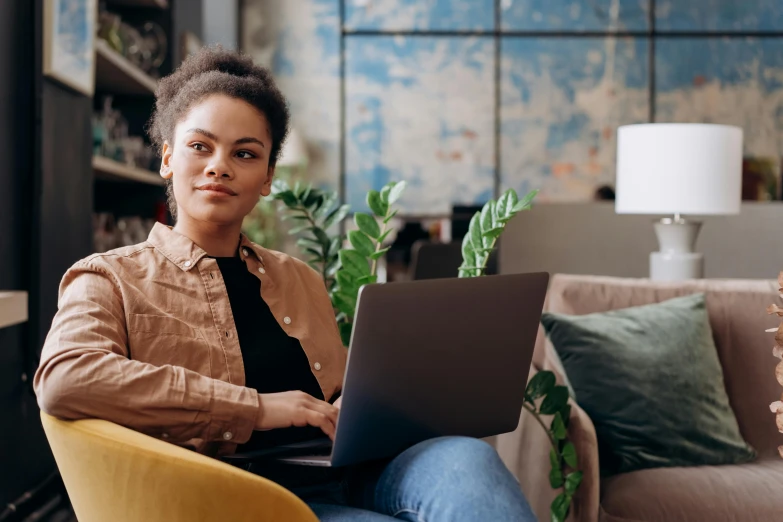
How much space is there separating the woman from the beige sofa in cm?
64

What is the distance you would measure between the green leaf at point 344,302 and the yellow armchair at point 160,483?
0.87 metres

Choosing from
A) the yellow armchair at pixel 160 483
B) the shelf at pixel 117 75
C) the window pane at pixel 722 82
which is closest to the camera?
the yellow armchair at pixel 160 483

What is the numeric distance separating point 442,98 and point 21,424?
4296 mm

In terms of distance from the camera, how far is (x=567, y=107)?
19.8 feet

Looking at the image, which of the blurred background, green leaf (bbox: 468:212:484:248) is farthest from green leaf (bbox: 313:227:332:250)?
the blurred background

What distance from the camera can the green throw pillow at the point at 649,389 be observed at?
6.06 feet

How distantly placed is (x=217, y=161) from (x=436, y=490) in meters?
0.62

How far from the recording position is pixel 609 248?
9.10 feet

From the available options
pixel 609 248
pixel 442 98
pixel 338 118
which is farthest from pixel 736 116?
pixel 609 248

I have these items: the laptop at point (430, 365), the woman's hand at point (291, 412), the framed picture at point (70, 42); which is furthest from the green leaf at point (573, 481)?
the framed picture at point (70, 42)

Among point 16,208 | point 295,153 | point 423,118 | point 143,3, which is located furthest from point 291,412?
point 423,118

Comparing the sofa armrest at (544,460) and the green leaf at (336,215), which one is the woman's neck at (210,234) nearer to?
the green leaf at (336,215)

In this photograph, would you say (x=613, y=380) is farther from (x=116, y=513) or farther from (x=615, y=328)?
(x=116, y=513)

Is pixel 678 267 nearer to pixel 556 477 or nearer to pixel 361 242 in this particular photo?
pixel 556 477
